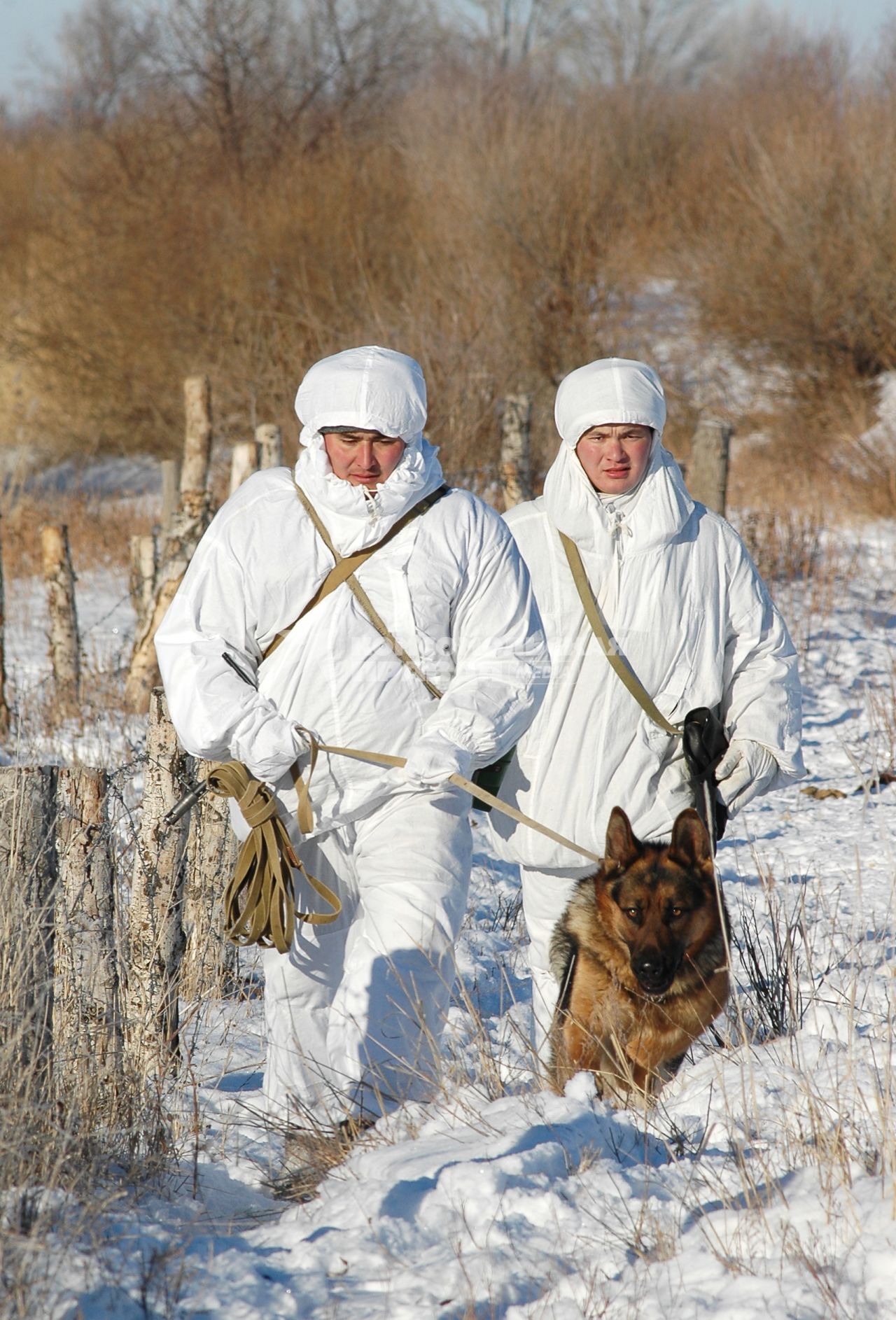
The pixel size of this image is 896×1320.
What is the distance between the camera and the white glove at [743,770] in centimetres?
331

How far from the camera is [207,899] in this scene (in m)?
4.62

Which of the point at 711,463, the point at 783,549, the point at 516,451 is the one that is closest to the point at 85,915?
the point at 516,451

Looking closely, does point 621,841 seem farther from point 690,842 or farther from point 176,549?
point 176,549

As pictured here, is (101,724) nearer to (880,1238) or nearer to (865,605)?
(880,1238)

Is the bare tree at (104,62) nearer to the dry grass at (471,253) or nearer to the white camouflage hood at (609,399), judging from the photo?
the dry grass at (471,253)

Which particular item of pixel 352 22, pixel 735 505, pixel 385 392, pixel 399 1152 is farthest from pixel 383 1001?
pixel 352 22

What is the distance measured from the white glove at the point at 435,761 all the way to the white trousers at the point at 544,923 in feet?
2.03

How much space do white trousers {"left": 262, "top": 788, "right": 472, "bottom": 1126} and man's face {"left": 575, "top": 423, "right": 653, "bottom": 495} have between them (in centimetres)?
94

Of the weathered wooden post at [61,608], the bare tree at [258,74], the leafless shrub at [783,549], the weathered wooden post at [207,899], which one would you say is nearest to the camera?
the weathered wooden post at [207,899]

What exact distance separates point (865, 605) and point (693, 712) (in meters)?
8.20

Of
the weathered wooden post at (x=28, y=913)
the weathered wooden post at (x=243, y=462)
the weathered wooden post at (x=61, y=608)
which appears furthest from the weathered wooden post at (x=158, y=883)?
the weathered wooden post at (x=243, y=462)

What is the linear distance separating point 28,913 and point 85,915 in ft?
2.29

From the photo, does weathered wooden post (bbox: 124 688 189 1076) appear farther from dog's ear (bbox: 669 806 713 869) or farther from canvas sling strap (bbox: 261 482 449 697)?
dog's ear (bbox: 669 806 713 869)

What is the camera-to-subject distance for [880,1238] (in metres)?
2.34
